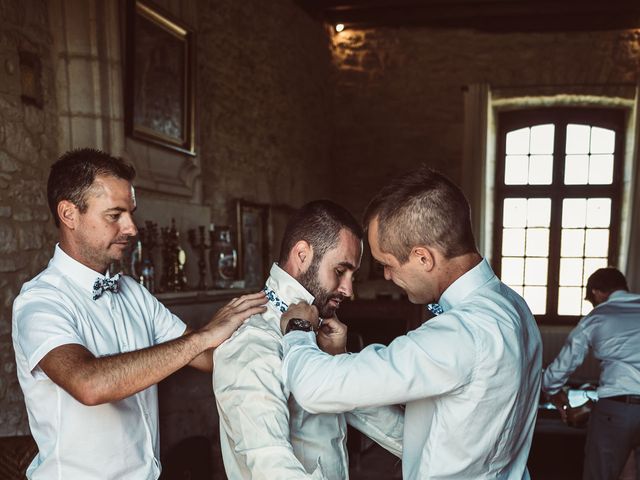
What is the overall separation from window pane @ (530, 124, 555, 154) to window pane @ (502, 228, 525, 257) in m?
1.09

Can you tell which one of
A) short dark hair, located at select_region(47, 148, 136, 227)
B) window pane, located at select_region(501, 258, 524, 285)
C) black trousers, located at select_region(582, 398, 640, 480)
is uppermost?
short dark hair, located at select_region(47, 148, 136, 227)

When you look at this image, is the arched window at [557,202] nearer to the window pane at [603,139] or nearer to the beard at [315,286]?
the window pane at [603,139]

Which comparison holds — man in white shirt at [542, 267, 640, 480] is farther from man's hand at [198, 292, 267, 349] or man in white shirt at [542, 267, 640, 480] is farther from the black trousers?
man's hand at [198, 292, 267, 349]

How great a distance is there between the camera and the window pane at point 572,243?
7168 millimetres

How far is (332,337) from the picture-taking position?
5.64 ft

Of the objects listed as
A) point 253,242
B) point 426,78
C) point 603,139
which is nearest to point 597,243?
point 603,139

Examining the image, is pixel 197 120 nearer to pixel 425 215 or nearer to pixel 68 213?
pixel 68 213

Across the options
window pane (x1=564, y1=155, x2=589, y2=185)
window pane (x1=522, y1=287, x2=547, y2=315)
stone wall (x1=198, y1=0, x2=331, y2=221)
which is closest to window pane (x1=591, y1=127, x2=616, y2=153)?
window pane (x1=564, y1=155, x2=589, y2=185)

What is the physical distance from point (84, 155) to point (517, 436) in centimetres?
152

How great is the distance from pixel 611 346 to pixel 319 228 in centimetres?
281

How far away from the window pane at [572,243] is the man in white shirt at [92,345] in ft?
21.0

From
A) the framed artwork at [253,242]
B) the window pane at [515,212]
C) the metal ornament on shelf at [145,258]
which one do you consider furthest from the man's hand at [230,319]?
the window pane at [515,212]

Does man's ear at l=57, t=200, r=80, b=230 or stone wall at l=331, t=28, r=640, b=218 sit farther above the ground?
stone wall at l=331, t=28, r=640, b=218

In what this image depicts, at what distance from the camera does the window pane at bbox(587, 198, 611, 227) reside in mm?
7160
